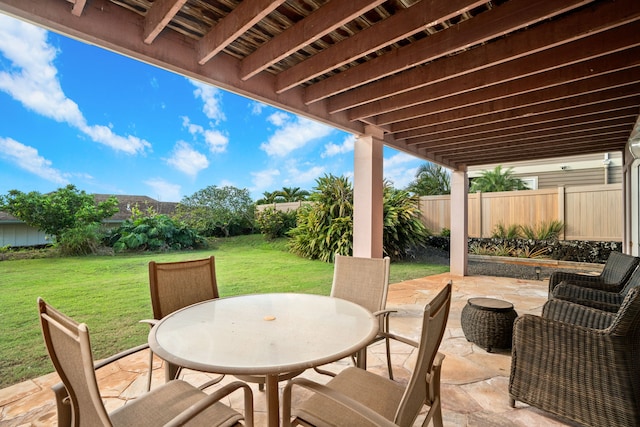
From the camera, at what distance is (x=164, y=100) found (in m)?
7.72

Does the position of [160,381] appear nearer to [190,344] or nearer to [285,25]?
[190,344]

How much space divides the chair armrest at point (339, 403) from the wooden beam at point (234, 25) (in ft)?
6.14

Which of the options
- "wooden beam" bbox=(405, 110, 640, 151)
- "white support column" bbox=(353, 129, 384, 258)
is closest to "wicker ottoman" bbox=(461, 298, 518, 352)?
"white support column" bbox=(353, 129, 384, 258)

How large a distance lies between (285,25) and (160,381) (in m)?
2.77

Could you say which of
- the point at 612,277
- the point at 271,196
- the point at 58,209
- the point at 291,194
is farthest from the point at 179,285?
the point at 291,194

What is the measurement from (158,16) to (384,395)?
8.01ft

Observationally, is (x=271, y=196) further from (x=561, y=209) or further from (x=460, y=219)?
(x=561, y=209)

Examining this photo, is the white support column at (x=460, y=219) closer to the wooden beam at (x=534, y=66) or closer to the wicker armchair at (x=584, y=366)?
the wooden beam at (x=534, y=66)

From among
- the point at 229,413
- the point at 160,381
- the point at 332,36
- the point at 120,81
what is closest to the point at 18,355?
the point at 160,381

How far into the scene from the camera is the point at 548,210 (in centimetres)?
770

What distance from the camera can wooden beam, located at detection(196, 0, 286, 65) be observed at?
172 cm

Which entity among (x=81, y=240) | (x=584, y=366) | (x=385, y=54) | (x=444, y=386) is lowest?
(x=444, y=386)

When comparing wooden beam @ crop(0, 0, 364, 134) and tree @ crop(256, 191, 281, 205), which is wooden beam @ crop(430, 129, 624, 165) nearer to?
wooden beam @ crop(0, 0, 364, 134)

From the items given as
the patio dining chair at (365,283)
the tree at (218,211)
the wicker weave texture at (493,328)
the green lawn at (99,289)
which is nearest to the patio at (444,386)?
the wicker weave texture at (493,328)
